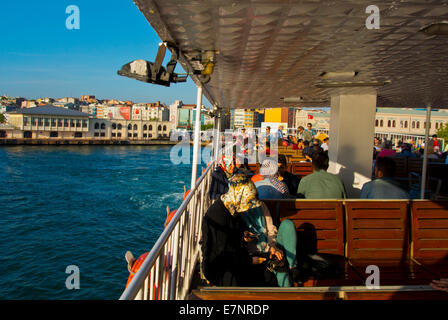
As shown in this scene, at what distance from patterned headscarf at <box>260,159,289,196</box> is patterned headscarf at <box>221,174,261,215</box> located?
1.17 m

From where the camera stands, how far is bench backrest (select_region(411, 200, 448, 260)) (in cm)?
346

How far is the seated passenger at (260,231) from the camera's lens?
108 inches

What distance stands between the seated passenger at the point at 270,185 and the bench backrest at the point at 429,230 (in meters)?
1.31

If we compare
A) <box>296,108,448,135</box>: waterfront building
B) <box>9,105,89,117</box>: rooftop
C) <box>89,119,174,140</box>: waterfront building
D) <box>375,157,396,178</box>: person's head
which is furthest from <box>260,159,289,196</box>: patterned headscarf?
<box>89,119,174,140</box>: waterfront building

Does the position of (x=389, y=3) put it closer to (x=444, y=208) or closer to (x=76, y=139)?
(x=444, y=208)

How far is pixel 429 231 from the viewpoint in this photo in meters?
3.50

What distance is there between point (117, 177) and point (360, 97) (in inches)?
1690

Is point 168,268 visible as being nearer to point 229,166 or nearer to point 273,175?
point 273,175

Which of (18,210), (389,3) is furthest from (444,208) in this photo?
(18,210)

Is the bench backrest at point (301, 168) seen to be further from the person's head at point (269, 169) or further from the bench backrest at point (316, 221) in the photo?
the bench backrest at point (316, 221)

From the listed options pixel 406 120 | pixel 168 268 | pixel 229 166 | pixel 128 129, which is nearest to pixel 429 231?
pixel 168 268

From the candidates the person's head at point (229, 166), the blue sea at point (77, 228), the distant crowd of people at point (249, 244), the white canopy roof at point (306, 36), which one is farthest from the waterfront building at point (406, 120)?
the distant crowd of people at point (249, 244)

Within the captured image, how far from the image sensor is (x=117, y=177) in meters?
46.4

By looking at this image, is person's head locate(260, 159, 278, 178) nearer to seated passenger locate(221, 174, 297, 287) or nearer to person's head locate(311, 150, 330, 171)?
person's head locate(311, 150, 330, 171)
